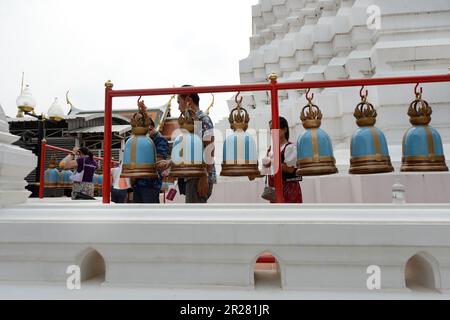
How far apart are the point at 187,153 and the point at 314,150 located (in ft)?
2.60

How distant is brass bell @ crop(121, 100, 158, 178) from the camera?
208 cm

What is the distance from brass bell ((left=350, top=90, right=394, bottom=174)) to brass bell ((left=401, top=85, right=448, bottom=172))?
5.8 inches

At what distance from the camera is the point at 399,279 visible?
5.22 feet

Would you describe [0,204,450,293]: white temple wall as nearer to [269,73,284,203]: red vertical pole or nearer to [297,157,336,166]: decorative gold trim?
[269,73,284,203]: red vertical pole

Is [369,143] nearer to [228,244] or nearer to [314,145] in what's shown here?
[314,145]

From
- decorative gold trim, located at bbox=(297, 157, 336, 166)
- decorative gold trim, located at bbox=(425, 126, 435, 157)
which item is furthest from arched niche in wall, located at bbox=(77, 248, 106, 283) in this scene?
decorative gold trim, located at bbox=(425, 126, 435, 157)

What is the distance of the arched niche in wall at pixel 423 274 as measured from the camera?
1602 mm

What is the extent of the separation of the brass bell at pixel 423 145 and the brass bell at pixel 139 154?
163 cm

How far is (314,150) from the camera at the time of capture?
204 centimetres

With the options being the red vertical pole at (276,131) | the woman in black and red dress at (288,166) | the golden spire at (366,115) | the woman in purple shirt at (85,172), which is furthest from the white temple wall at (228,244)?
the woman in purple shirt at (85,172)

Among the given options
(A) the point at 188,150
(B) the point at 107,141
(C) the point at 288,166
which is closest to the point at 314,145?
(C) the point at 288,166

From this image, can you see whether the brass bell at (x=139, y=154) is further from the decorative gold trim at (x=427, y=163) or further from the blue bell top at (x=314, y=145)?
the decorative gold trim at (x=427, y=163)

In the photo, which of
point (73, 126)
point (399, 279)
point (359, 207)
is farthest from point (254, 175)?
point (73, 126)
